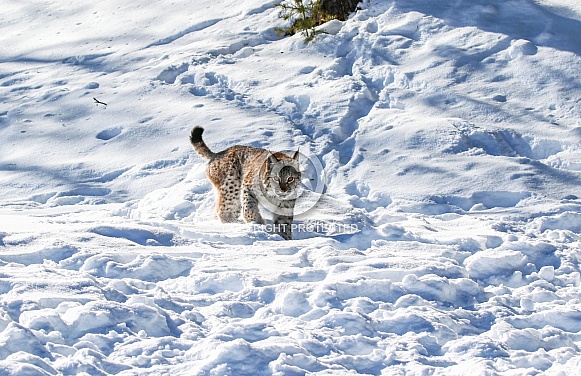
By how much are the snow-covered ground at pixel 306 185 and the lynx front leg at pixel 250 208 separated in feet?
1.33

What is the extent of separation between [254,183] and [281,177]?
339 mm

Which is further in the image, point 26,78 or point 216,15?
point 216,15

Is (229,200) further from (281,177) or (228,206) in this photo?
(281,177)

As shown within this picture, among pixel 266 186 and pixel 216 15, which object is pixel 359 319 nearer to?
pixel 266 186

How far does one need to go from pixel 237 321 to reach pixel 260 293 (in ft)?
1.21

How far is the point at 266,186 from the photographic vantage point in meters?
6.53

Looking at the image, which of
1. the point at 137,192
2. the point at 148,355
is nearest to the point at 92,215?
the point at 137,192

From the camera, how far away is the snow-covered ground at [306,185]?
161 inches

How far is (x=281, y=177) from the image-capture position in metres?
6.44

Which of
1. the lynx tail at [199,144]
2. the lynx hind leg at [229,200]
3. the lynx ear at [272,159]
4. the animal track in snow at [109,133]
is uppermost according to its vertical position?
the lynx ear at [272,159]

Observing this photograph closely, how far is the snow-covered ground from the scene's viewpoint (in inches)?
161

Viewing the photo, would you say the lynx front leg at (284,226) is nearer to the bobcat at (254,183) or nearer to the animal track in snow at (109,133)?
the bobcat at (254,183)

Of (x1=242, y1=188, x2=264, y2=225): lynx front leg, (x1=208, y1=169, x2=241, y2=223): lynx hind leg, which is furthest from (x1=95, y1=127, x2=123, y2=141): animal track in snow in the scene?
(x1=242, y1=188, x2=264, y2=225): lynx front leg

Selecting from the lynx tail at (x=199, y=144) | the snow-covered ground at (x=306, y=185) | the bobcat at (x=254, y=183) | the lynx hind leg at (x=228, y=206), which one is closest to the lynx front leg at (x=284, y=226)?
the bobcat at (x=254, y=183)
